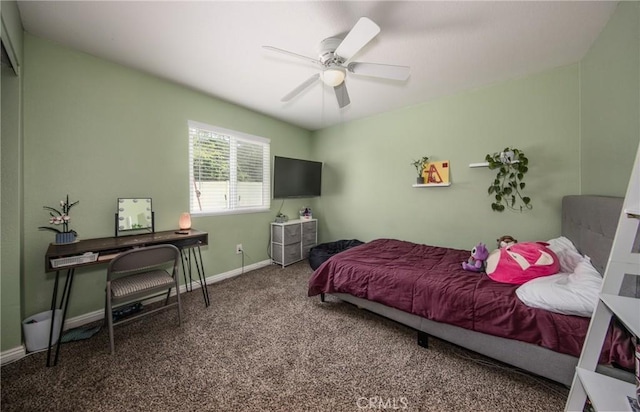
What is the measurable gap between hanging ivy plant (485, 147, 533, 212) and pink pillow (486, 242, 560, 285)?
850 mm

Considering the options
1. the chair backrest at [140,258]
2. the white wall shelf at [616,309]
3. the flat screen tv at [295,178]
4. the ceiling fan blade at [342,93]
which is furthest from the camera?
the flat screen tv at [295,178]

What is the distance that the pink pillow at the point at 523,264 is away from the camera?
162 cm

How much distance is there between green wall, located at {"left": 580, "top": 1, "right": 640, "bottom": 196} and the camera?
141 cm

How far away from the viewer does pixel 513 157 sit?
2404 millimetres

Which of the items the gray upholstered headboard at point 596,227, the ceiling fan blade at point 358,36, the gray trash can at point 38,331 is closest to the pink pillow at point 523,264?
the gray upholstered headboard at point 596,227

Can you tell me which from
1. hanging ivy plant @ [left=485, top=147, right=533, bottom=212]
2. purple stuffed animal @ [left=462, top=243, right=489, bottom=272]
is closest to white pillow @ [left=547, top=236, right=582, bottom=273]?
purple stuffed animal @ [left=462, top=243, right=489, bottom=272]

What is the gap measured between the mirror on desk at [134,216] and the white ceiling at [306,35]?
1.36 metres

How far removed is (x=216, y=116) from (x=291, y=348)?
285 cm

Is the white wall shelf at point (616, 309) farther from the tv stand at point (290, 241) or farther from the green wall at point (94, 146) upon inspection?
the green wall at point (94, 146)

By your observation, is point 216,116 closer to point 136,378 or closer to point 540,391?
point 136,378

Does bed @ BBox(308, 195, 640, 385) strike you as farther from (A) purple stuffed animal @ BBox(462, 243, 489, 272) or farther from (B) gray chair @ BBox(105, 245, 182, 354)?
(B) gray chair @ BBox(105, 245, 182, 354)

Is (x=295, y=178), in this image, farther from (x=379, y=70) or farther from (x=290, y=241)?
(x=379, y=70)

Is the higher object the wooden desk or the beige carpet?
the wooden desk

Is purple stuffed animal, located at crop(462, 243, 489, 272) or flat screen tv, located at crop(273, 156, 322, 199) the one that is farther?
flat screen tv, located at crop(273, 156, 322, 199)
